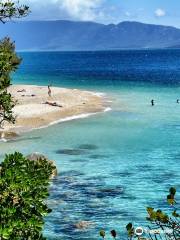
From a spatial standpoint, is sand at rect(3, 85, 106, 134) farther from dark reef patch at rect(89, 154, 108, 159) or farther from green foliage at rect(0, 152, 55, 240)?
green foliage at rect(0, 152, 55, 240)

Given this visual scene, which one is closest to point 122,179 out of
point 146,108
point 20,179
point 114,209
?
point 114,209

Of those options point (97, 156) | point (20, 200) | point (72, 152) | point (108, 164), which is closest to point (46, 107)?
point (72, 152)

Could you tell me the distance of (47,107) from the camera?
242 feet

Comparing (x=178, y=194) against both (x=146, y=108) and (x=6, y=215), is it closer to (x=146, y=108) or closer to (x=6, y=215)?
(x=6, y=215)

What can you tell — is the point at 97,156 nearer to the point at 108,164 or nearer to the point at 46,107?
the point at 108,164

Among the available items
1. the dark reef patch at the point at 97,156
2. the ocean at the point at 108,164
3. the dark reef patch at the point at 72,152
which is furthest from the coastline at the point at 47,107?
the dark reef patch at the point at 97,156

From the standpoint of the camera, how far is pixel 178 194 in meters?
34.0

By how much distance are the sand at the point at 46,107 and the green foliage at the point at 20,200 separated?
44247mm

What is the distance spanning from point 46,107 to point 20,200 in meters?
62.5

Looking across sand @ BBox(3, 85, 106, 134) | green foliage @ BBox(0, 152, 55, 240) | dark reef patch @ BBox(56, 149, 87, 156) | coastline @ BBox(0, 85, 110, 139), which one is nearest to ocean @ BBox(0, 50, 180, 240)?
dark reef patch @ BBox(56, 149, 87, 156)

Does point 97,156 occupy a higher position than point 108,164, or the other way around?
point 97,156

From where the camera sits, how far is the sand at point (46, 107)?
63.0m

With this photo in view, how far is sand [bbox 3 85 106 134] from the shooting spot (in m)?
63.0

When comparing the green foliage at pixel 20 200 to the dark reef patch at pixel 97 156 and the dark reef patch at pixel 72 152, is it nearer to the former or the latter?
the dark reef patch at pixel 97 156
